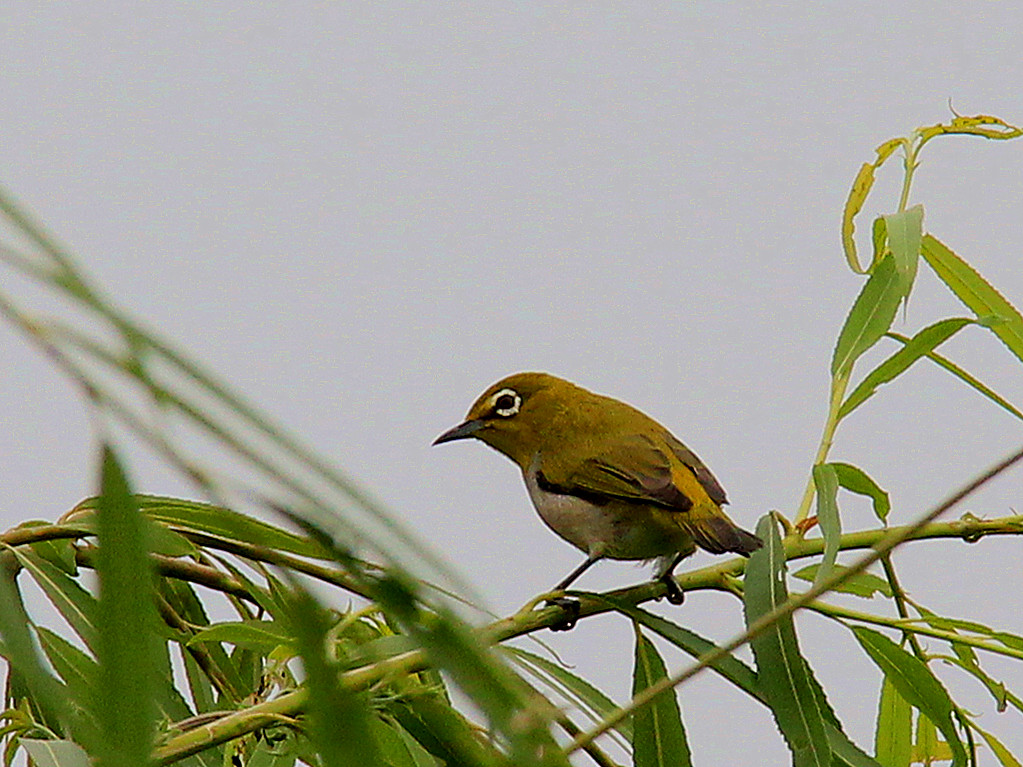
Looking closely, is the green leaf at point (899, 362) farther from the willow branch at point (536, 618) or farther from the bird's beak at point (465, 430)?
the bird's beak at point (465, 430)

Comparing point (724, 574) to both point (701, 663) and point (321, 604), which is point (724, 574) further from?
point (321, 604)

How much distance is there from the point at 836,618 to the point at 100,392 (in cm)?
100

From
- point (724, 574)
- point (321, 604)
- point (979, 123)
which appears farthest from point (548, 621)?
point (321, 604)

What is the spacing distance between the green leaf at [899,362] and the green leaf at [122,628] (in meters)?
1.12

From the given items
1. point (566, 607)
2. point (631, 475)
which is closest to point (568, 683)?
point (566, 607)

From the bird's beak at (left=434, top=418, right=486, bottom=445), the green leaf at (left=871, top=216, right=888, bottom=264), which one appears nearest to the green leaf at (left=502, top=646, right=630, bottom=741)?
the green leaf at (left=871, top=216, right=888, bottom=264)

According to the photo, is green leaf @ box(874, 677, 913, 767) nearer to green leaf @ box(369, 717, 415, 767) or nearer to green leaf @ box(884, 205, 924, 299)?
green leaf @ box(884, 205, 924, 299)

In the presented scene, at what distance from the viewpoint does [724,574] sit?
1283mm

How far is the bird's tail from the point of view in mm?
1584

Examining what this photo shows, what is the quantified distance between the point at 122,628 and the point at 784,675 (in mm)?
868

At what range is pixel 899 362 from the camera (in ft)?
4.68

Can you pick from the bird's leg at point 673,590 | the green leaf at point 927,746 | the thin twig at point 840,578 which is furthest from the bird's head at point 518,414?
the thin twig at point 840,578

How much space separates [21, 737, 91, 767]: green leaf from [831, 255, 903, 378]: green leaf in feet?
2.65

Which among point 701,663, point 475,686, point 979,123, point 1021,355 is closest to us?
point 475,686
